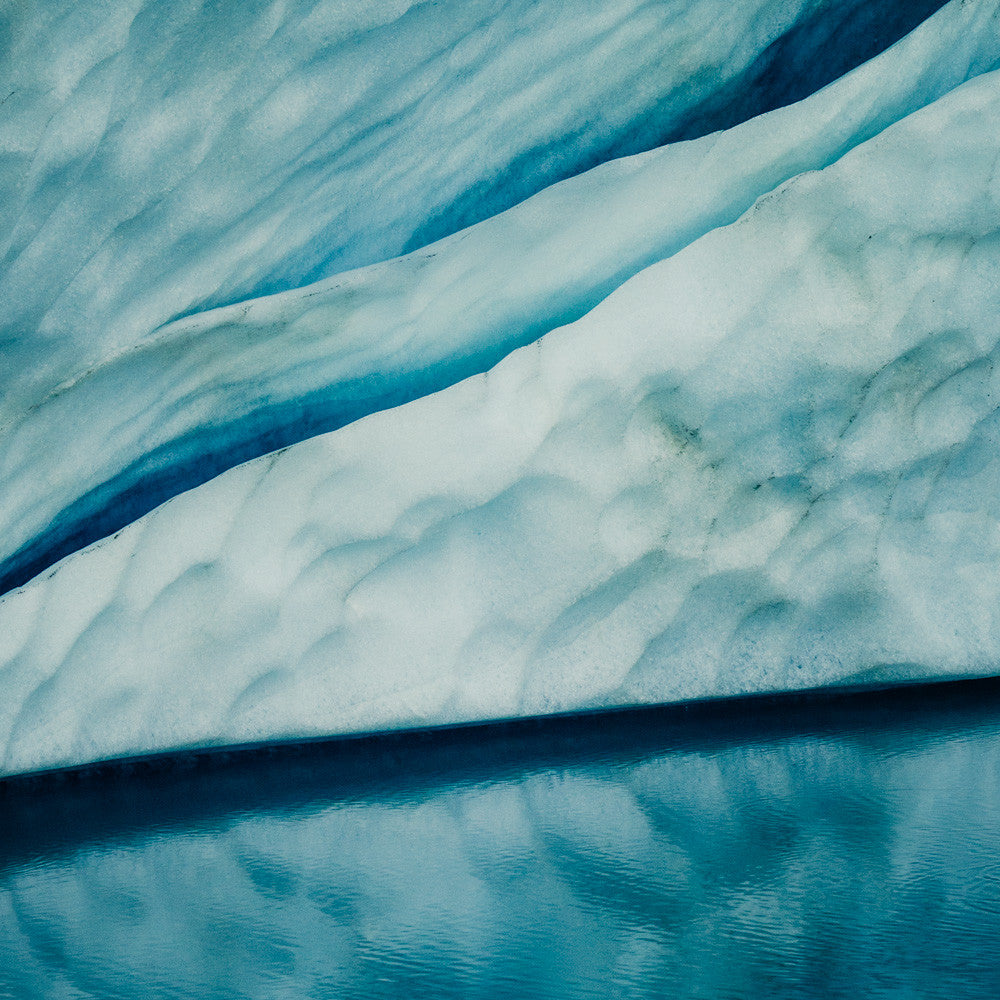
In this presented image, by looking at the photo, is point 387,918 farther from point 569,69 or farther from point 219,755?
point 569,69

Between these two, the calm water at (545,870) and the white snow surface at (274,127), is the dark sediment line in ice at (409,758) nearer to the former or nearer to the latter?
the calm water at (545,870)

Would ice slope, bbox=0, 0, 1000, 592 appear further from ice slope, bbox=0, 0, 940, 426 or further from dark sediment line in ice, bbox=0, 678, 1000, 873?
dark sediment line in ice, bbox=0, 678, 1000, 873

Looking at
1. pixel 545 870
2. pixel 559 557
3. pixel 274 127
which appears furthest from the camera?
pixel 559 557

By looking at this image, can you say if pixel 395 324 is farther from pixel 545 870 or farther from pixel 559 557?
pixel 545 870

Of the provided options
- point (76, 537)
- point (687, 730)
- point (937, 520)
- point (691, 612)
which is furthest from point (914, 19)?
point (76, 537)

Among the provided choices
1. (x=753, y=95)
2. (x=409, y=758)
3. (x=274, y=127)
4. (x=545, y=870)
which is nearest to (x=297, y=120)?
(x=274, y=127)

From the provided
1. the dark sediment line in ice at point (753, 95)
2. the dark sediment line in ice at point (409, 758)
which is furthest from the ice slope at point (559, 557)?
the dark sediment line in ice at point (753, 95)
